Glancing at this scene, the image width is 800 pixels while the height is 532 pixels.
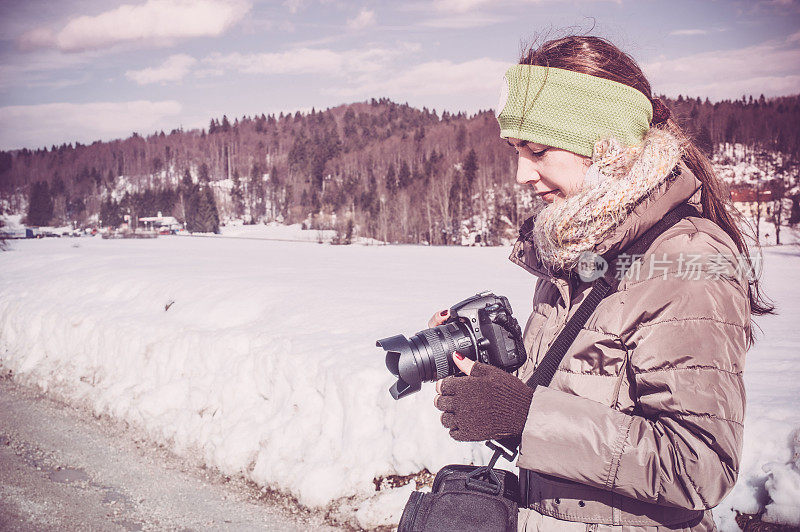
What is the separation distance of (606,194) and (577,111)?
1.00 ft

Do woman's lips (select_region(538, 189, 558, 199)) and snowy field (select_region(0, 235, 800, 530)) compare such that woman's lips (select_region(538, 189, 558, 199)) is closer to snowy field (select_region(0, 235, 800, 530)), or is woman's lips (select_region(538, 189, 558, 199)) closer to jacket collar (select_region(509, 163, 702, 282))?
jacket collar (select_region(509, 163, 702, 282))

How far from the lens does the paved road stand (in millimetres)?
4262

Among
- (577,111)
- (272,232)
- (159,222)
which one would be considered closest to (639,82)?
(577,111)

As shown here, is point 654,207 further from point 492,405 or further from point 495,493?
point 495,493

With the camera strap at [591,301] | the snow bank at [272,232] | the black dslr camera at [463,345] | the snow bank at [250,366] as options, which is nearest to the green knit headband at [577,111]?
the camera strap at [591,301]

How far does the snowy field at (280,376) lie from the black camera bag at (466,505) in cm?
Answer: 261

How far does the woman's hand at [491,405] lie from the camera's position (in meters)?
1.41

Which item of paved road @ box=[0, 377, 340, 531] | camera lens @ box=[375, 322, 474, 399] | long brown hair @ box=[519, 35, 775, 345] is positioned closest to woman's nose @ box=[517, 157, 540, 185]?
long brown hair @ box=[519, 35, 775, 345]

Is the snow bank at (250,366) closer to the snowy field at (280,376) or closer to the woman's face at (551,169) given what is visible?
the snowy field at (280,376)

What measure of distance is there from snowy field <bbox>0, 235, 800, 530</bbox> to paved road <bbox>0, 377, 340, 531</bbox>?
0.70 feet

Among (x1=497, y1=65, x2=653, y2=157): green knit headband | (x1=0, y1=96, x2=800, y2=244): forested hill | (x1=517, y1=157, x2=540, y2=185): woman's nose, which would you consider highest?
(x1=0, y1=96, x2=800, y2=244): forested hill

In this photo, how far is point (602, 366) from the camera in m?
1.37

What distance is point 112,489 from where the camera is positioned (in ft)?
15.8

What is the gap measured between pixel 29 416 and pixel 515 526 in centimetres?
713
